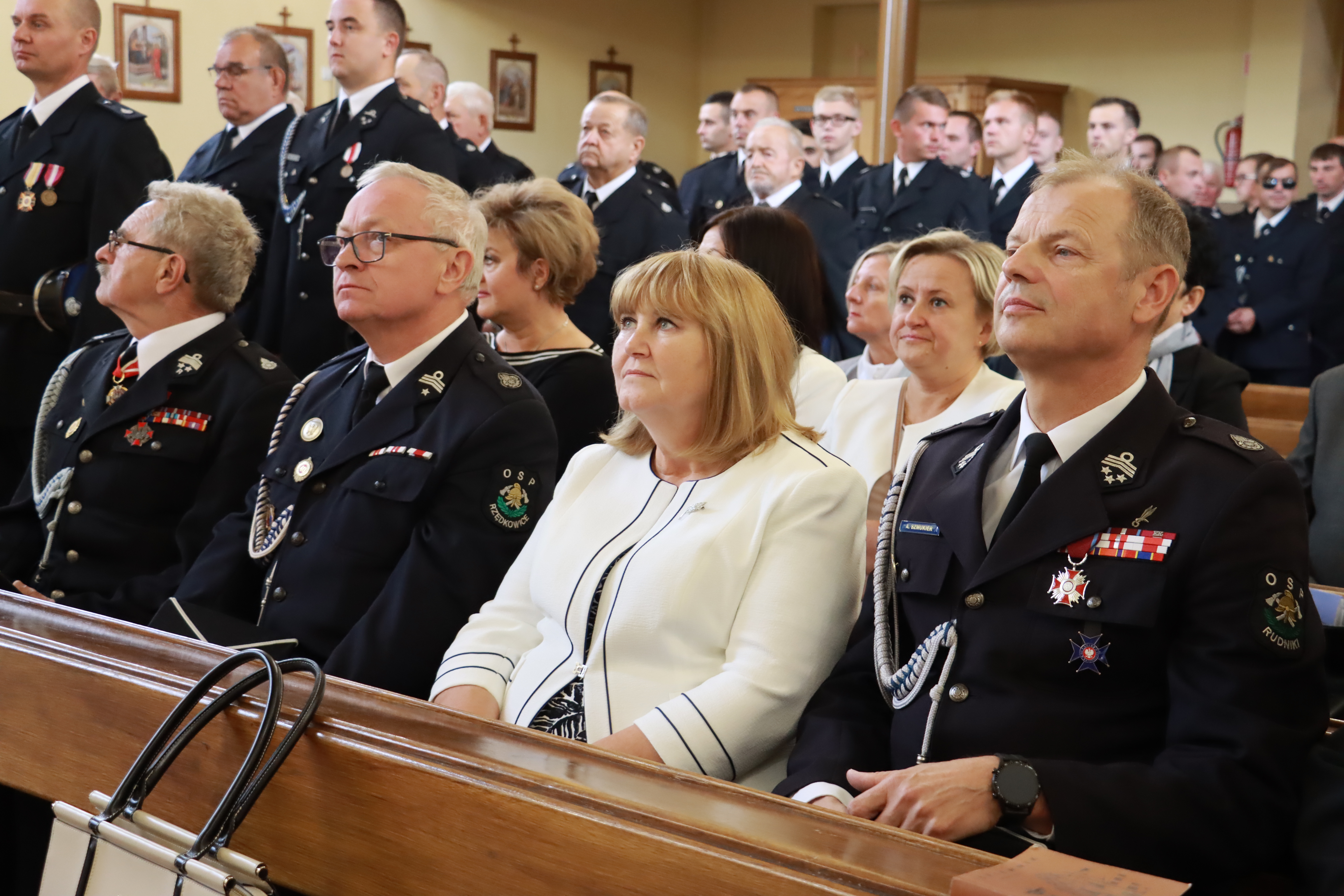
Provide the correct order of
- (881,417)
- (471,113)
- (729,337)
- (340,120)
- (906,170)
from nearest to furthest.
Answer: (729,337) → (881,417) → (340,120) → (906,170) → (471,113)

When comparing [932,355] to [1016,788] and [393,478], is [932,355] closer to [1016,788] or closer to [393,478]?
[393,478]

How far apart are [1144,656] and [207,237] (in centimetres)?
218

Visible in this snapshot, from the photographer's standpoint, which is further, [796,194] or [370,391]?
[796,194]

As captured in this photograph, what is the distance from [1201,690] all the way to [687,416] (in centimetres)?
82

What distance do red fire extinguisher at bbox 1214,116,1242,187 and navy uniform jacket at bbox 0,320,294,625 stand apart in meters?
8.89

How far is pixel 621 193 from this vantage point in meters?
5.12

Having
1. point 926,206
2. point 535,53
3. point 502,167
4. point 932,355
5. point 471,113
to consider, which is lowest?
point 932,355

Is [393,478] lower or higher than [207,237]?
lower

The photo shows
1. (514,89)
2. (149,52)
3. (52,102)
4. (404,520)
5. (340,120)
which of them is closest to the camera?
(404,520)

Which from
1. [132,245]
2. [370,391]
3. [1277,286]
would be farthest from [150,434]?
[1277,286]

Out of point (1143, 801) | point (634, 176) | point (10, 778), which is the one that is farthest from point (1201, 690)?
point (634, 176)

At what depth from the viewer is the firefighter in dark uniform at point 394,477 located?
6.92 ft

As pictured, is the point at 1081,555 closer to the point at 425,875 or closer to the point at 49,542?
the point at 425,875

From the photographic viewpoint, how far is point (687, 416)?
1916 millimetres
